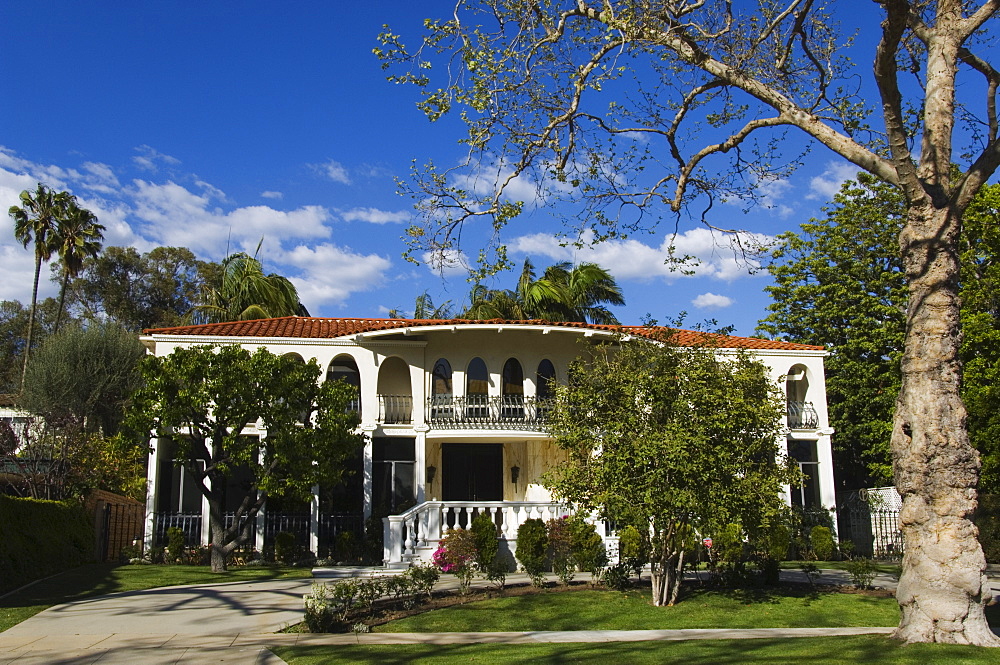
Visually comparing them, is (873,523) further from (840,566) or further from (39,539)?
(39,539)

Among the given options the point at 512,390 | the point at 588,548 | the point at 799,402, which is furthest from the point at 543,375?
the point at 799,402

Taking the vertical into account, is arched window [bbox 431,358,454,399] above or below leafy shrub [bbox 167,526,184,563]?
above

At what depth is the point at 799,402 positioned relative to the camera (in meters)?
26.7

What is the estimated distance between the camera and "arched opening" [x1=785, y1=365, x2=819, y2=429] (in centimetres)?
2558

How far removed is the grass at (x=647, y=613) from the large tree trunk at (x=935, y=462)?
325cm

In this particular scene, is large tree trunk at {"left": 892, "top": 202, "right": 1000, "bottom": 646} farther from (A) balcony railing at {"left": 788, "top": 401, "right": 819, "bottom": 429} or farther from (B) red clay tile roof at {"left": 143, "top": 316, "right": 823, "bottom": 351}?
(A) balcony railing at {"left": 788, "top": 401, "right": 819, "bottom": 429}

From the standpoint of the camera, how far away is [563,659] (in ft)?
31.9

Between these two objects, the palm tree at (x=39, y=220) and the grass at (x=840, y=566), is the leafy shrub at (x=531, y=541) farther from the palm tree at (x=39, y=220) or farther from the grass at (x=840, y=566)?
the palm tree at (x=39, y=220)

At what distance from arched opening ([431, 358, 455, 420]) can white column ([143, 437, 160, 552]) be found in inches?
286

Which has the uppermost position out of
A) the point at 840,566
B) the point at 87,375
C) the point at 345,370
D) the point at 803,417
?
the point at 87,375

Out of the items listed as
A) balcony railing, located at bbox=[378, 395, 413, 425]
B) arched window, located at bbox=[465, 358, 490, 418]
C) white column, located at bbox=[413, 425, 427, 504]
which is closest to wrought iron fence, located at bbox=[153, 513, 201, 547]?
balcony railing, located at bbox=[378, 395, 413, 425]

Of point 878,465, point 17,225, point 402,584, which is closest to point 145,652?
point 402,584

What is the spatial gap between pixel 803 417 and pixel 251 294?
21.7 m

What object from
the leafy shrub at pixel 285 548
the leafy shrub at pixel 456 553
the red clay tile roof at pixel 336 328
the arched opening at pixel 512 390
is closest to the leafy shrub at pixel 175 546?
the leafy shrub at pixel 285 548
